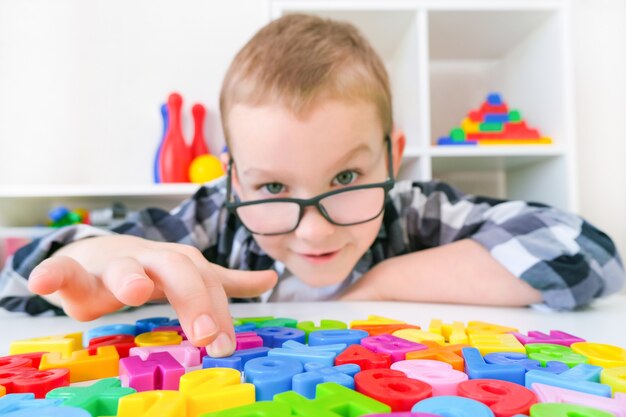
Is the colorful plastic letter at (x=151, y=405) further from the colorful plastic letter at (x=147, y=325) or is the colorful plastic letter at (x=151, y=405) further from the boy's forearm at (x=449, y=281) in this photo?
the boy's forearm at (x=449, y=281)

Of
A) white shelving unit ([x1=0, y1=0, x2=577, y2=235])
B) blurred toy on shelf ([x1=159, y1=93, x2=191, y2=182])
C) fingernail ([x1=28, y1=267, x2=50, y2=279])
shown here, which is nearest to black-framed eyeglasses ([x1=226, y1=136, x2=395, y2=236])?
fingernail ([x1=28, y1=267, x2=50, y2=279])

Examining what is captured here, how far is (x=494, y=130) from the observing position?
1312mm

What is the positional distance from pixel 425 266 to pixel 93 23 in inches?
55.5

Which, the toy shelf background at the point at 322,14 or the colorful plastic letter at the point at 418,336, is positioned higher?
the toy shelf background at the point at 322,14

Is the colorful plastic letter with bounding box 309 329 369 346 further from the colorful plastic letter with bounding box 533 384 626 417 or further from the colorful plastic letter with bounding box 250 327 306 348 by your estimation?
the colorful plastic letter with bounding box 533 384 626 417

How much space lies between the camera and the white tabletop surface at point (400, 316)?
0.54m

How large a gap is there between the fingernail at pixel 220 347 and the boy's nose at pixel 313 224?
290 mm

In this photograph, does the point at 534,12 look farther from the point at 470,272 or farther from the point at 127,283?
the point at 127,283

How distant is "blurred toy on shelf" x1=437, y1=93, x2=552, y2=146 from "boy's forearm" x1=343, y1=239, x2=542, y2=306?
1.92ft

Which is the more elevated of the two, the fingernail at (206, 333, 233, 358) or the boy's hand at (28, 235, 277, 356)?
the boy's hand at (28, 235, 277, 356)

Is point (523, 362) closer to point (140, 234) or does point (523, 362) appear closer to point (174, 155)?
point (140, 234)

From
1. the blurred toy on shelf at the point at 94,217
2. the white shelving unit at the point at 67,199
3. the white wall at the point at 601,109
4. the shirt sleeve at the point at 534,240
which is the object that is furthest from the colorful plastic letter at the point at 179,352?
the white wall at the point at 601,109

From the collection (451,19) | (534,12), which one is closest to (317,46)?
(451,19)

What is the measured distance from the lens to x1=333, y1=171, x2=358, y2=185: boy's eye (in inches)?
26.3
